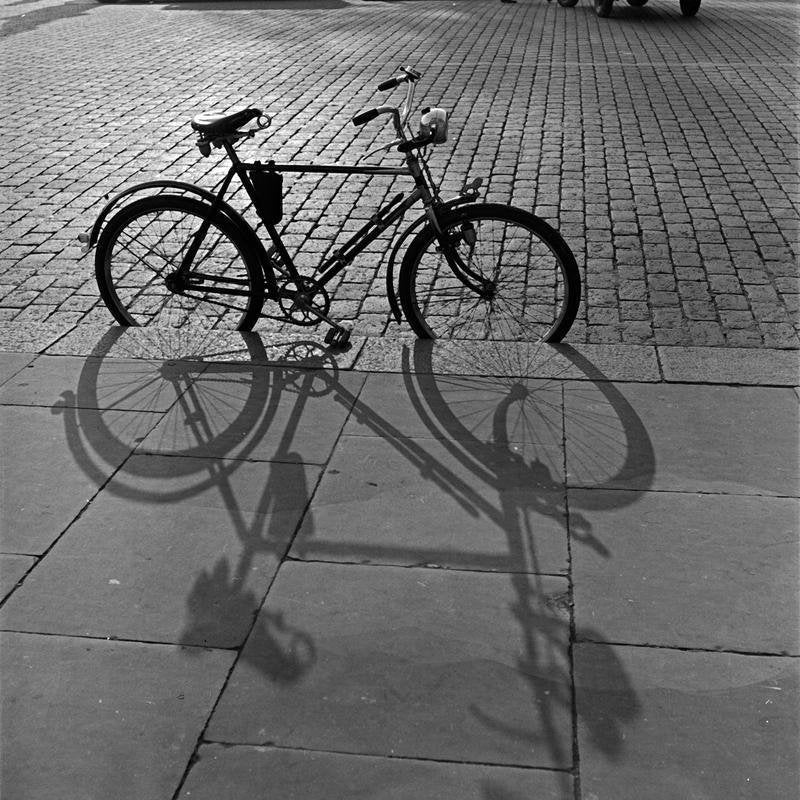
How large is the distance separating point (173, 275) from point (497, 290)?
171 cm

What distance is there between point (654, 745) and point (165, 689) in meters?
1.41

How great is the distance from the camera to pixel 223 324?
5.97m

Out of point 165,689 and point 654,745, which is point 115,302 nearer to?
point 165,689

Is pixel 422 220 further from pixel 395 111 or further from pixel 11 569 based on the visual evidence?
pixel 11 569

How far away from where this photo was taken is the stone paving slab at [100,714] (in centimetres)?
288

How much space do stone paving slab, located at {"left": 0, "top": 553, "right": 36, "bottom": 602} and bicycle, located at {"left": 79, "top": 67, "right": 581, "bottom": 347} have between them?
2135 mm

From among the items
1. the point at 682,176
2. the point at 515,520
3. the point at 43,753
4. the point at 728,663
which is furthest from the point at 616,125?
the point at 43,753

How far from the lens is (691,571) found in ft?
12.3

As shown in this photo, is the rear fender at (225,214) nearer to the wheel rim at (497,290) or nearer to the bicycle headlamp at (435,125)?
the wheel rim at (497,290)

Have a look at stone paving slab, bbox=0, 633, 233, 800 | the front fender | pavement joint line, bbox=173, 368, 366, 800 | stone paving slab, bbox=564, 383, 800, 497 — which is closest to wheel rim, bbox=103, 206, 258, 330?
the front fender

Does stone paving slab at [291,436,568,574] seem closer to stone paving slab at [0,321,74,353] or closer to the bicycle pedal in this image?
the bicycle pedal

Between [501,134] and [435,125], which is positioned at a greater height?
[435,125]

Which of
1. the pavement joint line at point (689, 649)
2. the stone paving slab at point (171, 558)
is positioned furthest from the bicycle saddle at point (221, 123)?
the pavement joint line at point (689, 649)

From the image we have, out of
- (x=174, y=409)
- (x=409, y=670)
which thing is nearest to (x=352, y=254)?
(x=174, y=409)
